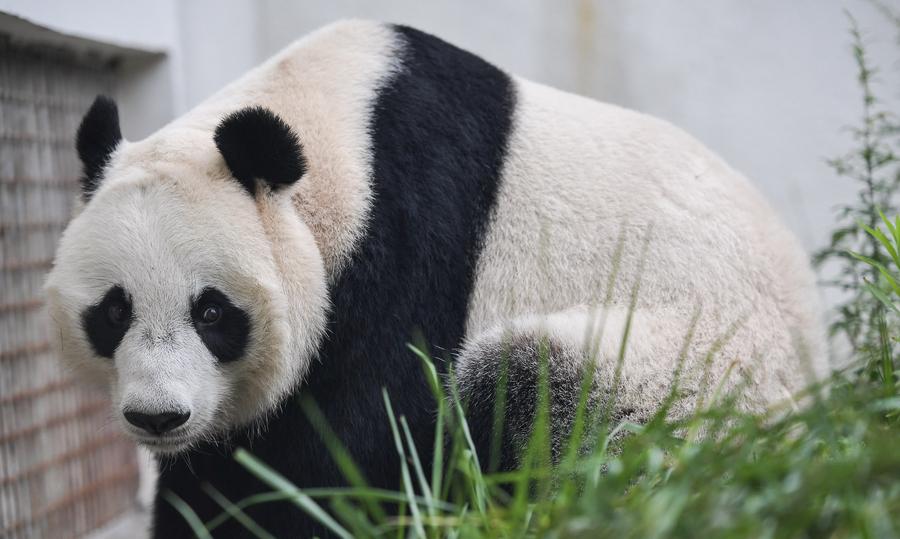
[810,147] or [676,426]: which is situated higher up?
[810,147]

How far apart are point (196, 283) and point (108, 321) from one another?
307 mm

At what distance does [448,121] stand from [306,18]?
2743 millimetres

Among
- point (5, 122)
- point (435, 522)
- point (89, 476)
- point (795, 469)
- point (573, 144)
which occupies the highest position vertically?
point (5, 122)

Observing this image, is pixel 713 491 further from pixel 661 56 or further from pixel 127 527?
pixel 127 527

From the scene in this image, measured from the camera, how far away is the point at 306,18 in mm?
5508

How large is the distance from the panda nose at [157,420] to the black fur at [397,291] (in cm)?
36

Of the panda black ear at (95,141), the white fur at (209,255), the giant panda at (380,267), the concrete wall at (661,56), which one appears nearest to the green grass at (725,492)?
the giant panda at (380,267)

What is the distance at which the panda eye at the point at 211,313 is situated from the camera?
2693mm

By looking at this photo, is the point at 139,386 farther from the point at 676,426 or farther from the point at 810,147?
the point at 810,147

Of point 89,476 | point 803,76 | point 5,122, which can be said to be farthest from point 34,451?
point 803,76

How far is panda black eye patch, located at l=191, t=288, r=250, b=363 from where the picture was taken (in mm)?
2684

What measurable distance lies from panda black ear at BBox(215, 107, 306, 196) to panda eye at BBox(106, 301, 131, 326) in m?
0.52

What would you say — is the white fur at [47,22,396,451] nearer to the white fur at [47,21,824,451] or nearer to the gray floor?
the white fur at [47,21,824,451]

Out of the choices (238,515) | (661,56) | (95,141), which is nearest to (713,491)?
(238,515)
